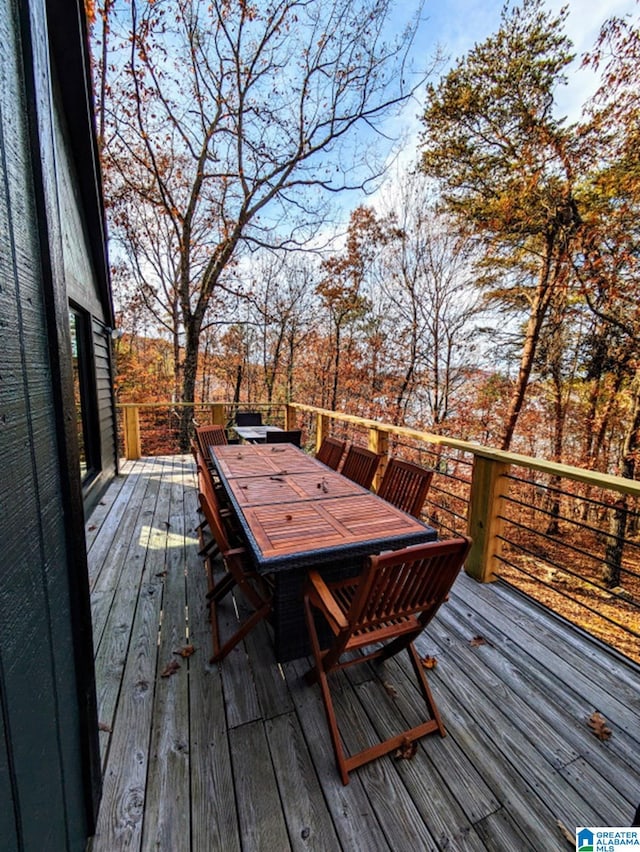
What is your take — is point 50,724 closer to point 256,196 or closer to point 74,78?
point 74,78

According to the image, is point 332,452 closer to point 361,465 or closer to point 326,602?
point 361,465

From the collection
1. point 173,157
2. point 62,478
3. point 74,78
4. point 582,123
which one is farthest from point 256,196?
point 62,478

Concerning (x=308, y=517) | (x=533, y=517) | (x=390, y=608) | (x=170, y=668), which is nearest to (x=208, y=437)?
(x=308, y=517)

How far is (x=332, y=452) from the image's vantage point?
11.8ft

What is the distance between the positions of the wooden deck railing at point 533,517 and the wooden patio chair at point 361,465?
0.45 meters

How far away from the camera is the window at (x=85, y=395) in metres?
4.27

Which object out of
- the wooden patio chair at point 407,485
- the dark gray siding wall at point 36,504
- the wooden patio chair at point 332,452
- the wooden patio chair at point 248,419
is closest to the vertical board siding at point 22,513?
the dark gray siding wall at point 36,504

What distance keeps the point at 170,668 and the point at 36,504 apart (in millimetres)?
1493

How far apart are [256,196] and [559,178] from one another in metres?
6.08

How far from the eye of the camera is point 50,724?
2.96 ft

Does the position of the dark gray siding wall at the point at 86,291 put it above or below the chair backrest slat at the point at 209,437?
above

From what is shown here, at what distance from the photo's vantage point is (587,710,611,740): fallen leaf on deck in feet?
5.14

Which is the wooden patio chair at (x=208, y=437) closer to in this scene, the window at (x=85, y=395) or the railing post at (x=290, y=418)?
the window at (x=85, y=395)

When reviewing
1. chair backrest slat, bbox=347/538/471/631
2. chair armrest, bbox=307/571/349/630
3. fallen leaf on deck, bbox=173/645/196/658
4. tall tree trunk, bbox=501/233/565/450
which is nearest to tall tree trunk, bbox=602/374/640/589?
tall tree trunk, bbox=501/233/565/450
